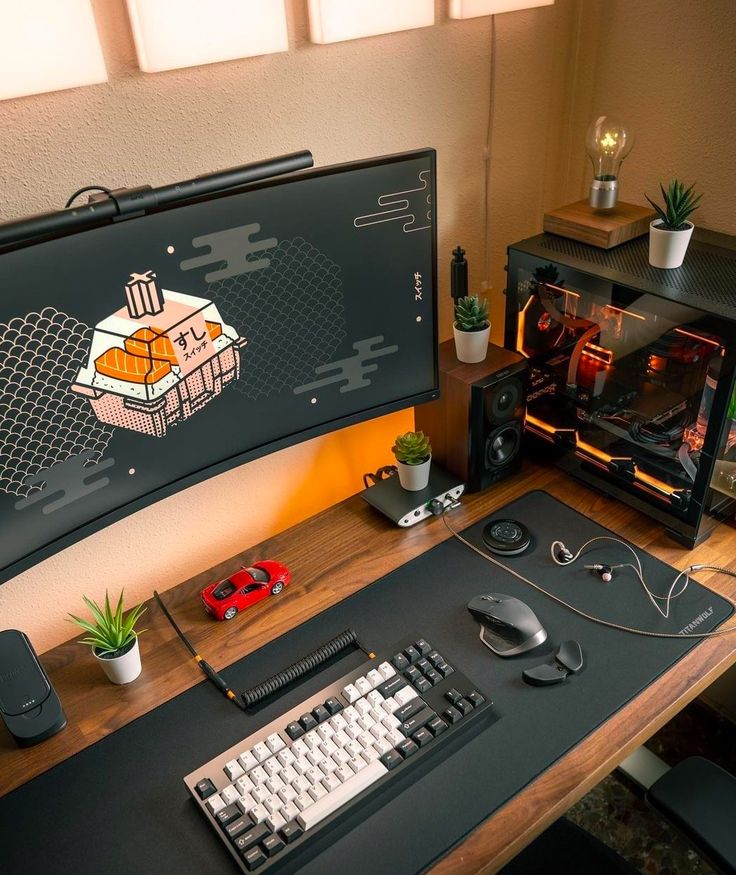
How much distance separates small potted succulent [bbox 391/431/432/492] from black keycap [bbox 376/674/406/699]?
0.40 meters

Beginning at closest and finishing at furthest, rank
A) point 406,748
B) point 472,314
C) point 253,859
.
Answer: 1. point 253,859
2. point 406,748
3. point 472,314

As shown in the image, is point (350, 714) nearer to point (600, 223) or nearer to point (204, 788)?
point (204, 788)

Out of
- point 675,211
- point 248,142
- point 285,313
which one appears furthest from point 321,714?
point 675,211

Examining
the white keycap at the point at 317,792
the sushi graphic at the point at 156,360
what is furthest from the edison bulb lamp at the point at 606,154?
the white keycap at the point at 317,792

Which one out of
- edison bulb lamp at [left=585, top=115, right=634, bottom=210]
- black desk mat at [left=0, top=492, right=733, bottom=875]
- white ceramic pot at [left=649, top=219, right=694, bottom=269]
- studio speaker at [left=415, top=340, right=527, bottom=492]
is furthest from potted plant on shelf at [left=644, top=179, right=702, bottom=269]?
black desk mat at [left=0, top=492, right=733, bottom=875]

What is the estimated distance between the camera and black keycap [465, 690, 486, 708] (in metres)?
1.05

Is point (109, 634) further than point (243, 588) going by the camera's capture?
No

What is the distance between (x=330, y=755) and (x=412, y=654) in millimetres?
183

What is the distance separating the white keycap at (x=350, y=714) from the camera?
3.39 ft

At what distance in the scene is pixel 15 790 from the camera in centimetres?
103

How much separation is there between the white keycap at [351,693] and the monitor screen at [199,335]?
1.18 ft

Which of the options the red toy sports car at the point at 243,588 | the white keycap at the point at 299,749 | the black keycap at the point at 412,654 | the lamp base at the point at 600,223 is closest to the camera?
the white keycap at the point at 299,749

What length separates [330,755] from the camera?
100cm

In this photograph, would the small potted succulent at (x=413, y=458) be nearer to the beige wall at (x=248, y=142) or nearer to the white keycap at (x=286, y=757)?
the beige wall at (x=248, y=142)
